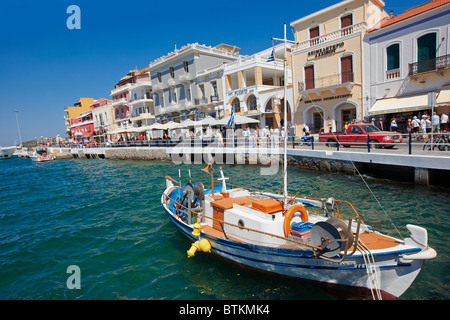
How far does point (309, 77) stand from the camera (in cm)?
2492

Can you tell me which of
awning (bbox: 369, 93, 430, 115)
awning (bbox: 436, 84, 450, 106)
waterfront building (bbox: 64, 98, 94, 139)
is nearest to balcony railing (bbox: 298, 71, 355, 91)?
awning (bbox: 369, 93, 430, 115)

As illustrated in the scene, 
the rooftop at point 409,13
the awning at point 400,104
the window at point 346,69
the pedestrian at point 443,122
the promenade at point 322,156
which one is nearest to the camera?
the promenade at point 322,156

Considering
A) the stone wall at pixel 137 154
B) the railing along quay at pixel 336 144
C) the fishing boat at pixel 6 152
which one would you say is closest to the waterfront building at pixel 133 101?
the stone wall at pixel 137 154

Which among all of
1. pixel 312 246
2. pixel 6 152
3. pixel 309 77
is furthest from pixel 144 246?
pixel 6 152

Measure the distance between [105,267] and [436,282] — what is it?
8.55 metres

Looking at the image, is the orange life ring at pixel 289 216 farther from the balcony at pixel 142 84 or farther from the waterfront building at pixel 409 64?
the balcony at pixel 142 84

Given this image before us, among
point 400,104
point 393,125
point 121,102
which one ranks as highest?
point 121,102

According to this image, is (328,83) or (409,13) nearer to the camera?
(409,13)

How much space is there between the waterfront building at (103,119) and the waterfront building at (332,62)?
44032mm

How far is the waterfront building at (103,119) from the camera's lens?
187 ft

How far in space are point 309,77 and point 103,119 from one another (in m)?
48.9

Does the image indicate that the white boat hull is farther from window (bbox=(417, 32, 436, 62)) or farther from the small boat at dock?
window (bbox=(417, 32, 436, 62))

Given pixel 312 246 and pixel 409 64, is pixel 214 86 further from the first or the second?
pixel 312 246

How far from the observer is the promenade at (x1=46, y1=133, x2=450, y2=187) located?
1245 centimetres
